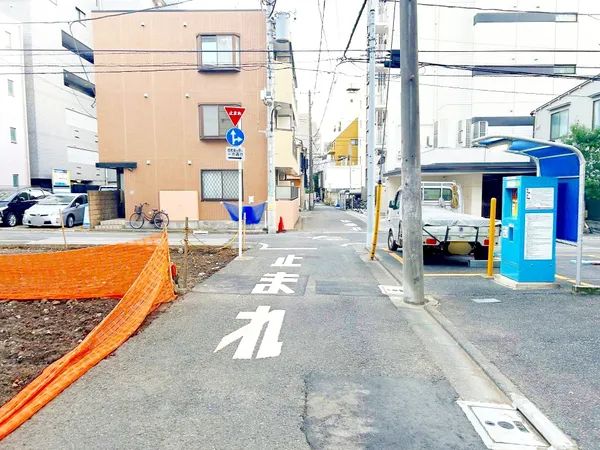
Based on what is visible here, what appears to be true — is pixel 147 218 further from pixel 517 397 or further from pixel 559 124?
pixel 559 124

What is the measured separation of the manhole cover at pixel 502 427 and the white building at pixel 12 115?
→ 3155cm

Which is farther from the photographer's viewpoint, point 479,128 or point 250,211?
point 479,128

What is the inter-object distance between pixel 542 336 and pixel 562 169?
3.88m

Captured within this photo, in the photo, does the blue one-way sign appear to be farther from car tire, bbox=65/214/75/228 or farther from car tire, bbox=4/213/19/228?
car tire, bbox=4/213/19/228

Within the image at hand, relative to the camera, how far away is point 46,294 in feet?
21.8

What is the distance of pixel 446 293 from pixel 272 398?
4.60m

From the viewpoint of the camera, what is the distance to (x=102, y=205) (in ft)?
67.5

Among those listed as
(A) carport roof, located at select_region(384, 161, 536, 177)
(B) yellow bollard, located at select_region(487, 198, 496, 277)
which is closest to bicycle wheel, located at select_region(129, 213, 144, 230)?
(A) carport roof, located at select_region(384, 161, 536, 177)

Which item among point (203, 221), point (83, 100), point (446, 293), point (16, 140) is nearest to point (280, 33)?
point (203, 221)

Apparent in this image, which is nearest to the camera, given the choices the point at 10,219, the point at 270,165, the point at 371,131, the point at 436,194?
the point at 371,131

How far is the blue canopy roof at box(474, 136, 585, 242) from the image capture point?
22.9ft

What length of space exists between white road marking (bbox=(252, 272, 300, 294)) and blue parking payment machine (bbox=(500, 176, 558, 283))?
3.88 meters

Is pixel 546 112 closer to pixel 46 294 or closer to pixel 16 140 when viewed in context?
pixel 46 294

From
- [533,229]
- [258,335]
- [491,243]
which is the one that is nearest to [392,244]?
[491,243]
